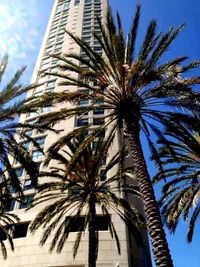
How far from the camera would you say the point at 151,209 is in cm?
1112

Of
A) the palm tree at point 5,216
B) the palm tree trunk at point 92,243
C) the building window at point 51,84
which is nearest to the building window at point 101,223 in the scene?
the palm tree at point 5,216

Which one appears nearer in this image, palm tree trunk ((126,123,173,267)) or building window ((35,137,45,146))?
palm tree trunk ((126,123,173,267))

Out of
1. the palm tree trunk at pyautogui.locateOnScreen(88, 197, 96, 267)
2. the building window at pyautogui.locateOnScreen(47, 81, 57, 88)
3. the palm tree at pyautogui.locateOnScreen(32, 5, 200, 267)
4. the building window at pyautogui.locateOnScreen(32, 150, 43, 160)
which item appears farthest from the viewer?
the building window at pyautogui.locateOnScreen(47, 81, 57, 88)

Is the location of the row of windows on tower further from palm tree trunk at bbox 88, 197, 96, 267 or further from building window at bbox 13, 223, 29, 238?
palm tree trunk at bbox 88, 197, 96, 267

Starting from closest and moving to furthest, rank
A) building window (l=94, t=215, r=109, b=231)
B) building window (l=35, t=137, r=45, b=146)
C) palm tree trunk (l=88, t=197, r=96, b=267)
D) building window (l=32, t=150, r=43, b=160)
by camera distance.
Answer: palm tree trunk (l=88, t=197, r=96, b=267) → building window (l=94, t=215, r=109, b=231) → building window (l=32, t=150, r=43, b=160) → building window (l=35, t=137, r=45, b=146)

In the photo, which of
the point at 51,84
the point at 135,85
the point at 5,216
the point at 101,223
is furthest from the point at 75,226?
the point at 51,84

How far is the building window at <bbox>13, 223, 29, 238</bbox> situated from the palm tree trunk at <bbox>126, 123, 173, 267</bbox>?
2374cm

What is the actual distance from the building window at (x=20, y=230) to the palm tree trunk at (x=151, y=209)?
23740mm

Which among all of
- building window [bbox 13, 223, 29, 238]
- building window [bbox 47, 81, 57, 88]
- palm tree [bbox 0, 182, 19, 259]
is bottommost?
palm tree [bbox 0, 182, 19, 259]

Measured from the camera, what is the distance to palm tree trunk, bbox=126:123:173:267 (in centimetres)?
984

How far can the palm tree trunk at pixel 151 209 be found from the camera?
984 cm

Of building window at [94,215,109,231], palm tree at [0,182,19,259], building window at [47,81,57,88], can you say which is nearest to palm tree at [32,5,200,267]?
palm tree at [0,182,19,259]

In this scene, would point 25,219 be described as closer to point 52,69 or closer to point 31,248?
point 31,248

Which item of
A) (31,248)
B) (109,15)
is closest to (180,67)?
(109,15)
